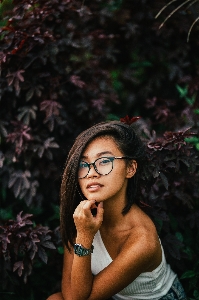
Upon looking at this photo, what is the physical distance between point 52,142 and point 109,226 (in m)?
0.79

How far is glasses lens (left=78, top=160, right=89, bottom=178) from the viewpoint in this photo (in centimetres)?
204

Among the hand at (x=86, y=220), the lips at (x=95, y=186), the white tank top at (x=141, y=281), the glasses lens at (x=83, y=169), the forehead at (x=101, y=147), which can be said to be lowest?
the white tank top at (x=141, y=281)

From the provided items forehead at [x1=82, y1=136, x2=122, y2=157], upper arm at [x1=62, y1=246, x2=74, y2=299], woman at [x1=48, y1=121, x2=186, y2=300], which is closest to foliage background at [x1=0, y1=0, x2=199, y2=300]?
upper arm at [x1=62, y1=246, x2=74, y2=299]

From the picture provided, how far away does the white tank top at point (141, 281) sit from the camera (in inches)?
86.0

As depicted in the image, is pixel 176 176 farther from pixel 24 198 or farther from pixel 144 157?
pixel 24 198

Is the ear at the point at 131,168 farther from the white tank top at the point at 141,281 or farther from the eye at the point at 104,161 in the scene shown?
the white tank top at the point at 141,281

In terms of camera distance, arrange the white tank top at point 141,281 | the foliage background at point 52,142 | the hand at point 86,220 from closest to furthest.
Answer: the hand at point 86,220
the white tank top at point 141,281
the foliage background at point 52,142

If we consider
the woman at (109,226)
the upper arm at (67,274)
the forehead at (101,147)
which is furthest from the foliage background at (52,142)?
the forehead at (101,147)

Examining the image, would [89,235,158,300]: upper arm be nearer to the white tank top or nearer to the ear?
the white tank top

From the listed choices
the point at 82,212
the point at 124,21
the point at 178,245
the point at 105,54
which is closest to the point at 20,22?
the point at 105,54

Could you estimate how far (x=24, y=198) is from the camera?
289 centimetres

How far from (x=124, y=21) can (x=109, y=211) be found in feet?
6.21

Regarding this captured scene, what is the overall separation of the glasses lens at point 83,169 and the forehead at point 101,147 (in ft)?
0.12

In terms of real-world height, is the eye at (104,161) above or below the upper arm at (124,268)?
above
